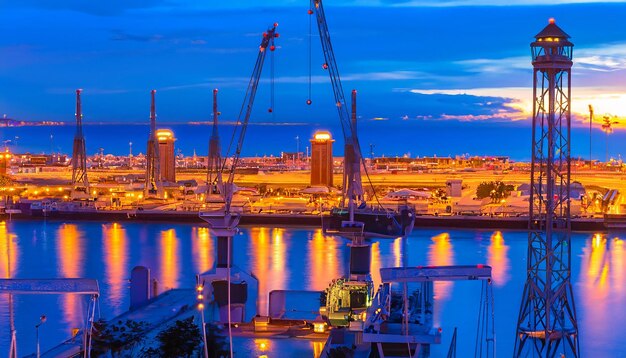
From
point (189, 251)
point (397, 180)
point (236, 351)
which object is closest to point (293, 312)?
point (236, 351)

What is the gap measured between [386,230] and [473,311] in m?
2.26

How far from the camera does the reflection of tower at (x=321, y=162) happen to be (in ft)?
102

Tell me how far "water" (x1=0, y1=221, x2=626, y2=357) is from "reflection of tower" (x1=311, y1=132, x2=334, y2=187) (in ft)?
31.7

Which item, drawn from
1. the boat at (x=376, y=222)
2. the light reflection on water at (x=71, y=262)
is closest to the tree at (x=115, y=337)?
the light reflection on water at (x=71, y=262)

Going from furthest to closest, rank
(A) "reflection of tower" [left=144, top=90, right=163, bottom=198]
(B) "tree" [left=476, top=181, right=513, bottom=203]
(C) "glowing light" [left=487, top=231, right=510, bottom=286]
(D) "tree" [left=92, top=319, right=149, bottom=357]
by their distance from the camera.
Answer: (A) "reflection of tower" [left=144, top=90, right=163, bottom=198] → (B) "tree" [left=476, top=181, right=513, bottom=203] → (C) "glowing light" [left=487, top=231, right=510, bottom=286] → (D) "tree" [left=92, top=319, right=149, bottom=357]

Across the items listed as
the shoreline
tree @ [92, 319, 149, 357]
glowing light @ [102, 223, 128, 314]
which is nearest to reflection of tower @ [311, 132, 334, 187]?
the shoreline

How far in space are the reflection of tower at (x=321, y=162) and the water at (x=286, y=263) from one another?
967cm

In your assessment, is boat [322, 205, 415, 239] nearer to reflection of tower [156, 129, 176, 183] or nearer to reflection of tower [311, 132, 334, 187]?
reflection of tower [311, 132, 334, 187]

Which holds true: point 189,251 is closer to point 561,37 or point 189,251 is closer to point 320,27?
point 320,27

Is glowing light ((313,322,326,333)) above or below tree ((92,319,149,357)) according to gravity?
below

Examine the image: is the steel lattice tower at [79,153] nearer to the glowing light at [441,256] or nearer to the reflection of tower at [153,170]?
the reflection of tower at [153,170]

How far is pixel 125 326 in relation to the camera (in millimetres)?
7934

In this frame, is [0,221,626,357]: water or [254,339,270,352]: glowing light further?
[0,221,626,357]: water

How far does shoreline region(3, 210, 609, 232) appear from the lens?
20.8 meters
